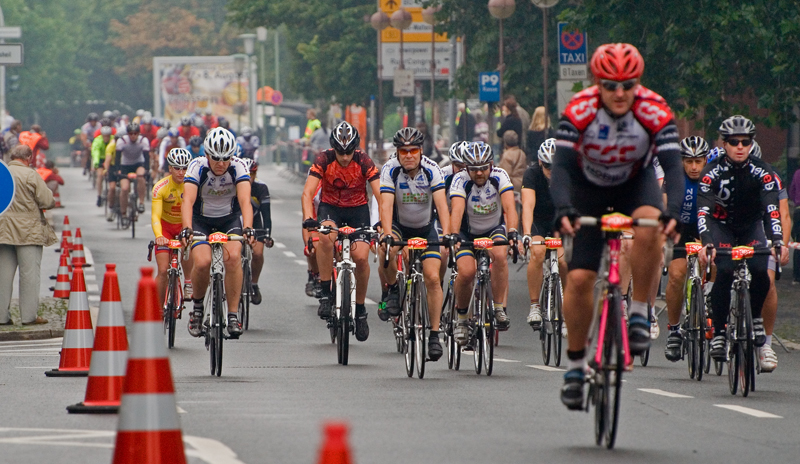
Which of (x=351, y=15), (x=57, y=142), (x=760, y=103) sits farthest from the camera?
(x=57, y=142)

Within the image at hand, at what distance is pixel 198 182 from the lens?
1322cm

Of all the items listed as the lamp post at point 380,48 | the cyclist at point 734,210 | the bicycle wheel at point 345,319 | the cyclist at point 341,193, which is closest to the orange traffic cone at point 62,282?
the cyclist at point 341,193

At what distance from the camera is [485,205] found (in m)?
13.1

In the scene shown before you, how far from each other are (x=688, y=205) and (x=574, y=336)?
18.3 feet

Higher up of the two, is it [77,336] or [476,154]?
[476,154]

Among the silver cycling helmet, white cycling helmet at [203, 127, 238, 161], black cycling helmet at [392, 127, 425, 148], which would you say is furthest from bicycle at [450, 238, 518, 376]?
white cycling helmet at [203, 127, 238, 161]

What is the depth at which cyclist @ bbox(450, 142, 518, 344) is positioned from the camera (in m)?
12.8

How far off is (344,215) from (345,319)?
1646 mm

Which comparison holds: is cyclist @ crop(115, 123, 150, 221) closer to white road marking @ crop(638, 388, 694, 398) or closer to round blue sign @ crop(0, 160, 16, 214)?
round blue sign @ crop(0, 160, 16, 214)

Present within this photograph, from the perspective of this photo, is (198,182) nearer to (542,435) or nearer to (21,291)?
(21,291)

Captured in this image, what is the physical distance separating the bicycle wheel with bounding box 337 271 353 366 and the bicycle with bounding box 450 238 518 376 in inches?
37.9

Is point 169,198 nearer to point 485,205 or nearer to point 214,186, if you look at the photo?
point 214,186

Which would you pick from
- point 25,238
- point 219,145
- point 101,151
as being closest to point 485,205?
point 219,145

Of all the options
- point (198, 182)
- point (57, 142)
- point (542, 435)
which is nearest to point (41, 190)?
point (198, 182)
